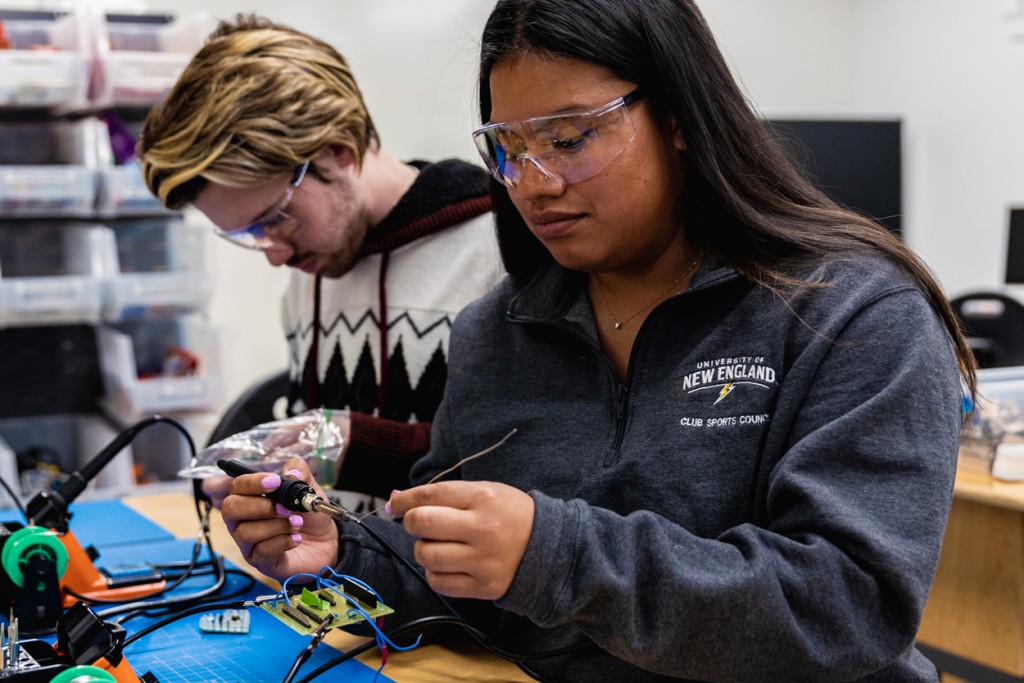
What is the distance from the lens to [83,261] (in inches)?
102

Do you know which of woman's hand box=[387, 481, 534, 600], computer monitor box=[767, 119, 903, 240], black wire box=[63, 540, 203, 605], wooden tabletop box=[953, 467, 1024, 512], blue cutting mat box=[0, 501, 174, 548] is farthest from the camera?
computer monitor box=[767, 119, 903, 240]

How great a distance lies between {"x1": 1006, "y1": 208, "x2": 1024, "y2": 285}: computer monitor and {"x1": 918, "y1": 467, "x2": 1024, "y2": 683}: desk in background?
1524 mm

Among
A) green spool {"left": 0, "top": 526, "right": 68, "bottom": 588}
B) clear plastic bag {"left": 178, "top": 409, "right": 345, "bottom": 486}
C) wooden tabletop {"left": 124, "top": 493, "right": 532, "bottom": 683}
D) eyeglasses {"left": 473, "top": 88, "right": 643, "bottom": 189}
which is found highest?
eyeglasses {"left": 473, "top": 88, "right": 643, "bottom": 189}

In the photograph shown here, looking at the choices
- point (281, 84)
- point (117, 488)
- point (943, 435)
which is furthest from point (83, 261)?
point (943, 435)

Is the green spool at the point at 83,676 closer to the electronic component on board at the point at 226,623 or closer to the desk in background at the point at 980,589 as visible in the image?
the electronic component on board at the point at 226,623

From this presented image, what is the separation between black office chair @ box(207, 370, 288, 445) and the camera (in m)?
2.24

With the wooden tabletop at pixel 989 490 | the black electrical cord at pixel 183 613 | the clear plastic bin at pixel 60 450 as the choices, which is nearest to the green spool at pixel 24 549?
the black electrical cord at pixel 183 613

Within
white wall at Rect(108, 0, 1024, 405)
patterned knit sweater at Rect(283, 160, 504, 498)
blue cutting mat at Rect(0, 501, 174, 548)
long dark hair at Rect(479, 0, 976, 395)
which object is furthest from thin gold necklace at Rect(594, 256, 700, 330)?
white wall at Rect(108, 0, 1024, 405)

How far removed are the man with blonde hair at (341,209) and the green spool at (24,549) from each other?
41 centimetres

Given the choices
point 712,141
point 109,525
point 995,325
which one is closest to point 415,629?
point 712,141

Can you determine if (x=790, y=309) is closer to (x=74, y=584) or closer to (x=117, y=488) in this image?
(x=74, y=584)

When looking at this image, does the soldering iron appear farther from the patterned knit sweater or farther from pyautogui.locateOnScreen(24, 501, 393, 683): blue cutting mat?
the patterned knit sweater

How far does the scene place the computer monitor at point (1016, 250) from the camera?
3521mm

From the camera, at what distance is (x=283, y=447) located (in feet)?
5.07
